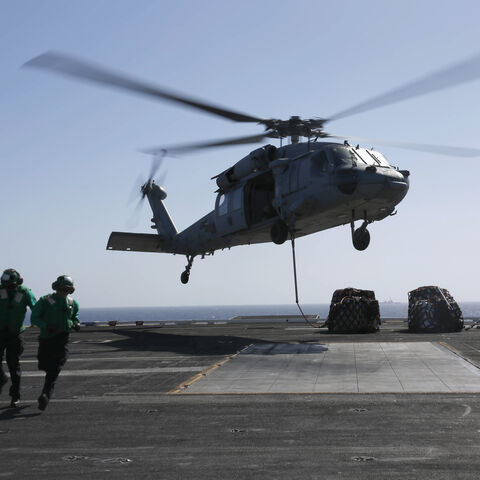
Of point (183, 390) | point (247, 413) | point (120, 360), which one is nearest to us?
point (247, 413)

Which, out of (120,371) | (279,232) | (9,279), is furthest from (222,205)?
(9,279)

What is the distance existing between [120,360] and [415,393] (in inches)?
333

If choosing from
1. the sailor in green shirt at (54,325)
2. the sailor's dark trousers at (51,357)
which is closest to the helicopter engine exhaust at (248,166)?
the sailor in green shirt at (54,325)

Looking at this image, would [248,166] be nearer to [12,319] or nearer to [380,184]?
[380,184]

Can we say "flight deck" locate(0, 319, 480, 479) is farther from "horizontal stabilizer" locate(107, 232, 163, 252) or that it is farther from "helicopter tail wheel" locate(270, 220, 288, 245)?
"horizontal stabilizer" locate(107, 232, 163, 252)

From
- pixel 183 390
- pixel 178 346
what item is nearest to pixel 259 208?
pixel 178 346

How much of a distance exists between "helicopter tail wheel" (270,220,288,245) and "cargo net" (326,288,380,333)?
4900mm

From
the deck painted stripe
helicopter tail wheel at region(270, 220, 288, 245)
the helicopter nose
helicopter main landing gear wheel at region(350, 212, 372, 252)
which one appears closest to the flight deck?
the deck painted stripe

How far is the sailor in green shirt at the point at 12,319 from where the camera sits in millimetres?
9500

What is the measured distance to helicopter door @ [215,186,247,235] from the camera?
25078mm

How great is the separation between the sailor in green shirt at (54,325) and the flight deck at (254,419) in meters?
0.63

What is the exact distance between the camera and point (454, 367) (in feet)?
41.4

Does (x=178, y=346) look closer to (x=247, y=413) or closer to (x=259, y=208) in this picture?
(x=259, y=208)

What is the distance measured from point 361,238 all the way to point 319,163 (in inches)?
140
